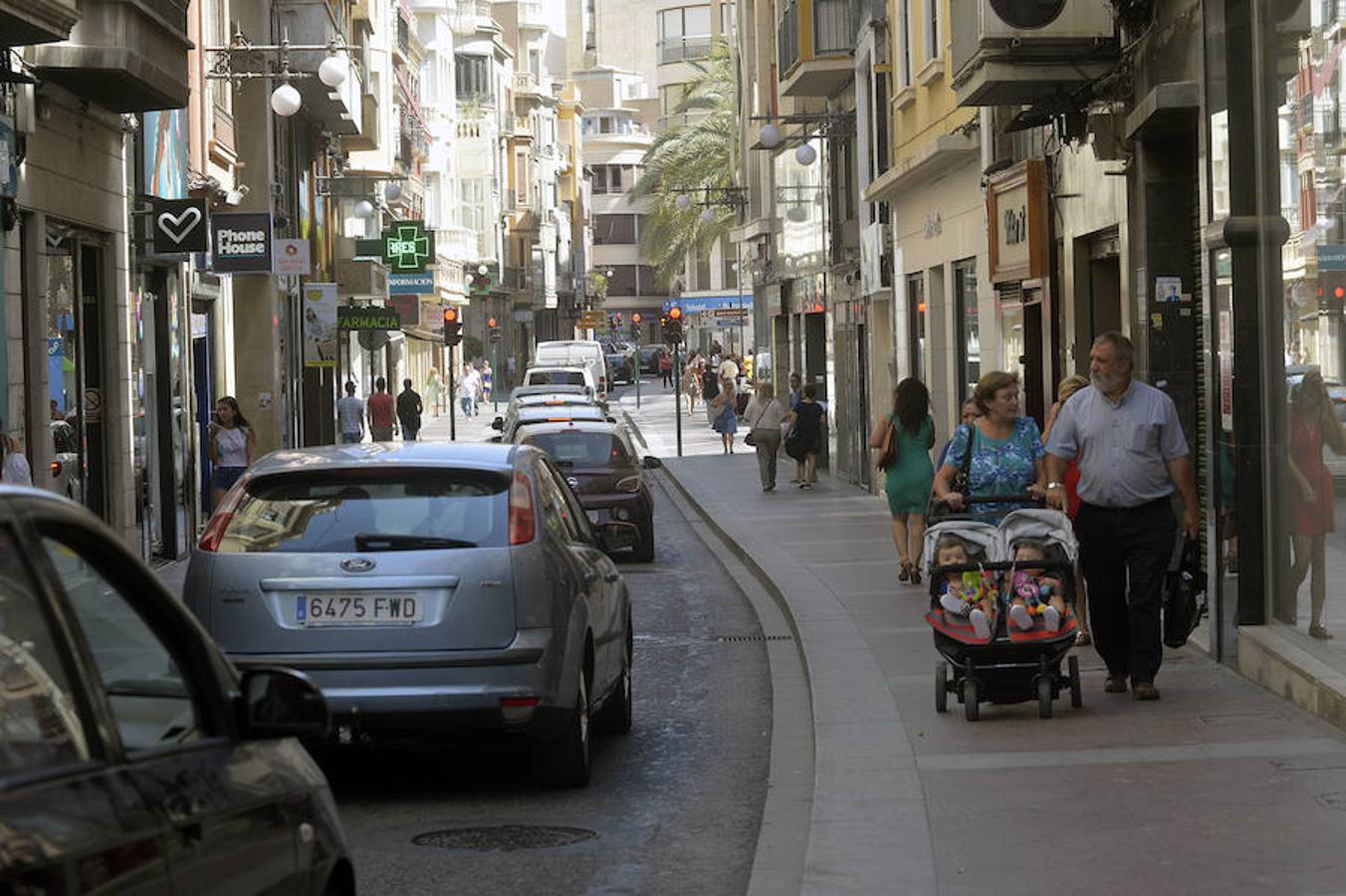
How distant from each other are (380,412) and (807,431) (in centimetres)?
1465

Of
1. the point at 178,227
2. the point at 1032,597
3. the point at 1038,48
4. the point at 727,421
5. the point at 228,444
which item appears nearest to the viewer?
the point at 1032,597

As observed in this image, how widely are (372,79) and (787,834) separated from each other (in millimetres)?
45430

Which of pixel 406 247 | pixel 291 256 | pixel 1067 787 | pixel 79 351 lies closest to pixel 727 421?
pixel 406 247

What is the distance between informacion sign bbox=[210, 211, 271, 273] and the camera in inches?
1141

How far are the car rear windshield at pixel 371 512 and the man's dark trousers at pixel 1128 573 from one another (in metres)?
3.06

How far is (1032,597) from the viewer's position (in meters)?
10.5

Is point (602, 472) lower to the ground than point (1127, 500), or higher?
lower

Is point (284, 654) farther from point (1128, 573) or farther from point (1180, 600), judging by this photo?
point (1180, 600)

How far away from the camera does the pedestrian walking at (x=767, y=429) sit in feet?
107

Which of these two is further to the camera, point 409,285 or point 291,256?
point 409,285

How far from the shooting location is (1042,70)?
17625 mm

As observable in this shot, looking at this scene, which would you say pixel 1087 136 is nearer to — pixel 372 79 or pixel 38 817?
pixel 38 817

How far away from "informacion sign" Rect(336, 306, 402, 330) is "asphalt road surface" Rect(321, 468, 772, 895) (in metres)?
31.0

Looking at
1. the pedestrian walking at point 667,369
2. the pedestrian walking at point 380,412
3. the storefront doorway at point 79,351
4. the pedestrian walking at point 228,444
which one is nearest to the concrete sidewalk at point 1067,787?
the storefront doorway at point 79,351
